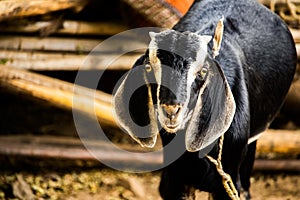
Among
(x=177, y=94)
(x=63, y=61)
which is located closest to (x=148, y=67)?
(x=177, y=94)

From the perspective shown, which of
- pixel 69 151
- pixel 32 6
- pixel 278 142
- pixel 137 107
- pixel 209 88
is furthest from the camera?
pixel 32 6

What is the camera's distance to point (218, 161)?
3.63 meters

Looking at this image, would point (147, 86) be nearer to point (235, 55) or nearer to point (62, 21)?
point (235, 55)

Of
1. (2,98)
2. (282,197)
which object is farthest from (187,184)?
(2,98)

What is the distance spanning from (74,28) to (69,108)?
960 mm

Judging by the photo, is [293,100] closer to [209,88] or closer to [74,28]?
[74,28]

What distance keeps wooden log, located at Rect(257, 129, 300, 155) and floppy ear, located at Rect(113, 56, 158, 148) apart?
2.19 m

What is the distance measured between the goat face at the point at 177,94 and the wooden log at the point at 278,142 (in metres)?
2.19

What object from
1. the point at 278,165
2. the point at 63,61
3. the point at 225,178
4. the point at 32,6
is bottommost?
the point at 278,165

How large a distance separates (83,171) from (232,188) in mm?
2135

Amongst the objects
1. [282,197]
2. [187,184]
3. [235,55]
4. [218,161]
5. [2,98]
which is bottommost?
[282,197]

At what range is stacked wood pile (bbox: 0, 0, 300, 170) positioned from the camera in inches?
214

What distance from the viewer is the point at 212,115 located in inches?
134

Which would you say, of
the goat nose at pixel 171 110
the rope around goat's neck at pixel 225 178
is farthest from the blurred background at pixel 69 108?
the goat nose at pixel 171 110
